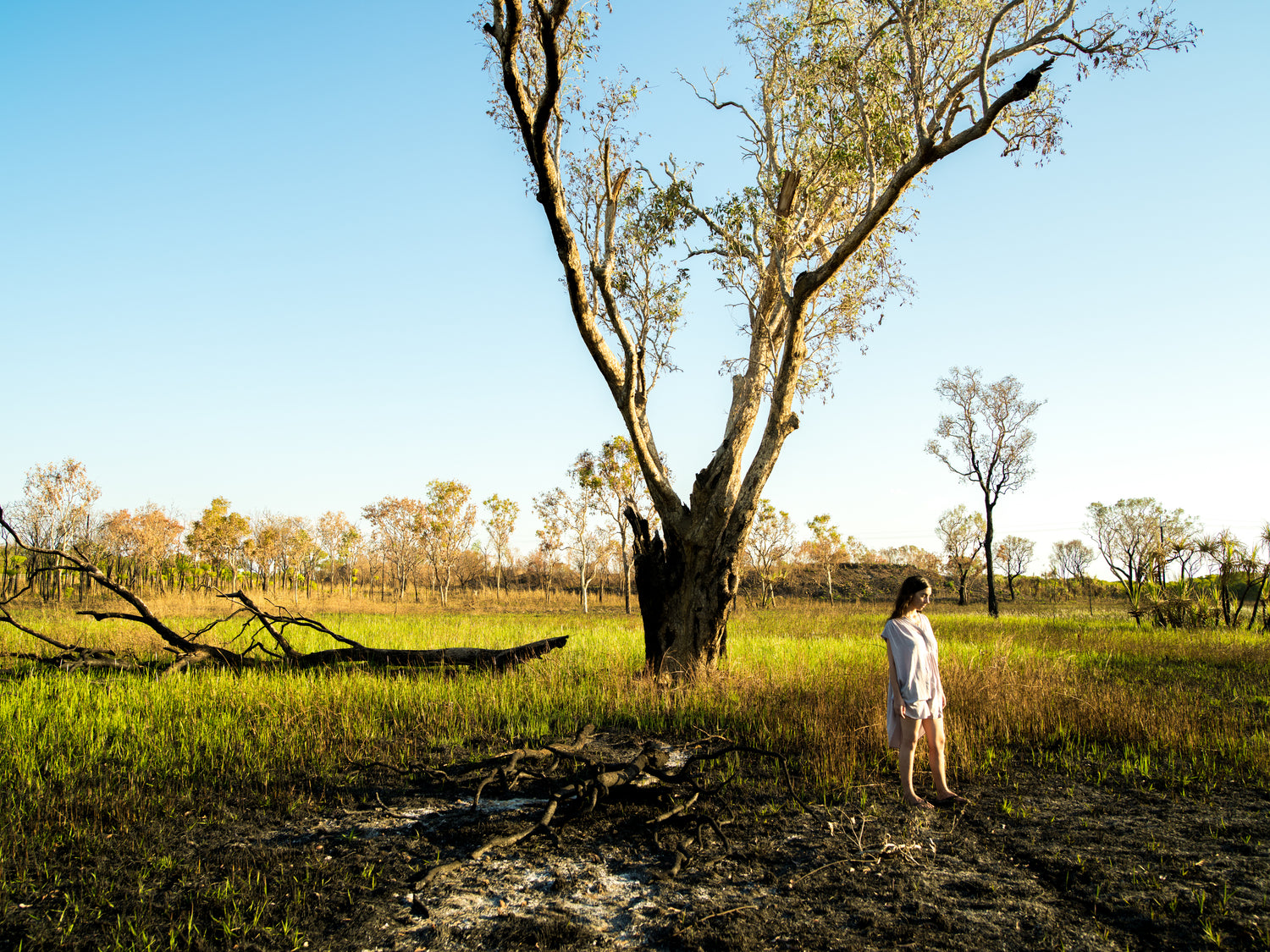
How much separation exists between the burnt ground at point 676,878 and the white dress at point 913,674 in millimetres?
725

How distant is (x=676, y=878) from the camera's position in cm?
414

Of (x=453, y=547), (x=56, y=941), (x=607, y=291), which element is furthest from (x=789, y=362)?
(x=453, y=547)

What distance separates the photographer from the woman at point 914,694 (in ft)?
17.8

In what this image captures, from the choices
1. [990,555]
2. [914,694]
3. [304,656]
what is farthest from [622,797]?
[990,555]

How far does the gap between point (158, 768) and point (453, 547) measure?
43.8m

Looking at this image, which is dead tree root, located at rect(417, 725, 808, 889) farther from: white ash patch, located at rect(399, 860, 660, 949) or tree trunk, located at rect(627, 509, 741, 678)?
tree trunk, located at rect(627, 509, 741, 678)

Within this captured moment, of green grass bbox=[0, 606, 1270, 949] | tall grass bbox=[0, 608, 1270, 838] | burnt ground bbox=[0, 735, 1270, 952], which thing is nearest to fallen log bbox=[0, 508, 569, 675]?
green grass bbox=[0, 606, 1270, 949]

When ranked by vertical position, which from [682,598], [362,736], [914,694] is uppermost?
[682,598]

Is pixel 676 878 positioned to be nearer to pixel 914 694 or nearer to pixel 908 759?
pixel 908 759

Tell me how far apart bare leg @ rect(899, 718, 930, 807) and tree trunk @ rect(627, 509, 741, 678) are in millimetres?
4429

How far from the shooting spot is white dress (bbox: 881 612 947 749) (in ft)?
17.8

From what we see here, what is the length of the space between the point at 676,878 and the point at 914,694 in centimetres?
242

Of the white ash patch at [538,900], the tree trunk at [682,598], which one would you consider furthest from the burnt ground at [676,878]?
the tree trunk at [682,598]

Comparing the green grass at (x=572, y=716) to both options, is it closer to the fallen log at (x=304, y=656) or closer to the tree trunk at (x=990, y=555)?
the fallen log at (x=304, y=656)
